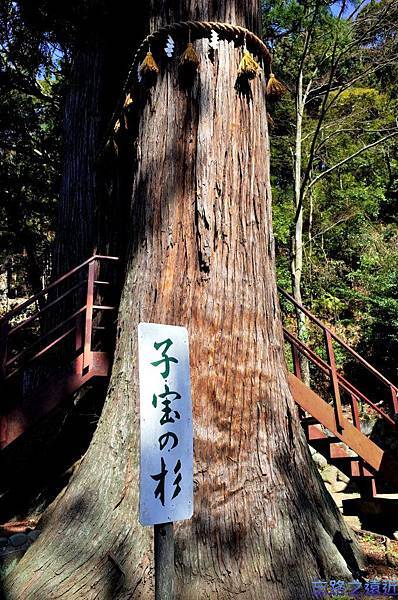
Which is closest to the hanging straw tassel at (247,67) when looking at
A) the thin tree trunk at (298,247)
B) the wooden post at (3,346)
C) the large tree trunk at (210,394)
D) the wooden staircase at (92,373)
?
the large tree trunk at (210,394)

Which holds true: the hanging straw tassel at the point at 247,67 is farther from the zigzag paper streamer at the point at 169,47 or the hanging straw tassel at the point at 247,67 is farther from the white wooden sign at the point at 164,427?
the white wooden sign at the point at 164,427

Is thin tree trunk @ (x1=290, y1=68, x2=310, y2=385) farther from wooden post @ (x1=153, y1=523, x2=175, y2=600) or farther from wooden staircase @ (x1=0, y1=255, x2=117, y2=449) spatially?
wooden post @ (x1=153, y1=523, x2=175, y2=600)

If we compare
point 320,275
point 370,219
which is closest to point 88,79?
point 320,275

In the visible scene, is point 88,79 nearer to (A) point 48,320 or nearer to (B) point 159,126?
(A) point 48,320

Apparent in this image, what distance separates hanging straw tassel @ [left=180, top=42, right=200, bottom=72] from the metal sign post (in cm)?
229

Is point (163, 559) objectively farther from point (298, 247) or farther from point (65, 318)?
point (298, 247)

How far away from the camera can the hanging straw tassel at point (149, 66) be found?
3820 mm

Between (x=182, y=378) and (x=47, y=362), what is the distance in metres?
5.33

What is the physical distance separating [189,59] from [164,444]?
2.72 metres

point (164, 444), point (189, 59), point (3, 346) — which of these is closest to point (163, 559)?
point (164, 444)

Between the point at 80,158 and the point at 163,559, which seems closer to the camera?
the point at 163,559

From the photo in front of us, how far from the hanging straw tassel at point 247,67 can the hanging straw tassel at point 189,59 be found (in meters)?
0.31

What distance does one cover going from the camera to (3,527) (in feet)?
18.6

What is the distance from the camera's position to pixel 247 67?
381 cm
